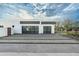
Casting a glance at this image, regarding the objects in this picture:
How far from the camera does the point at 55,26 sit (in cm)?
793

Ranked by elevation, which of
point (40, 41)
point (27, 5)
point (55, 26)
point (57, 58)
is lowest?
point (57, 58)

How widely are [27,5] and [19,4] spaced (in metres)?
0.32

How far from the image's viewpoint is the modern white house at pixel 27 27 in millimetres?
7929

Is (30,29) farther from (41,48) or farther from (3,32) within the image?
(3,32)

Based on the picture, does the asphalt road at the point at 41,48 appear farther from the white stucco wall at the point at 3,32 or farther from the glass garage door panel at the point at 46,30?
the glass garage door panel at the point at 46,30

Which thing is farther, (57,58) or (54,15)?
(54,15)

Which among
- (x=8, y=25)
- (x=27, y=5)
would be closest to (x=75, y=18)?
(x=27, y=5)

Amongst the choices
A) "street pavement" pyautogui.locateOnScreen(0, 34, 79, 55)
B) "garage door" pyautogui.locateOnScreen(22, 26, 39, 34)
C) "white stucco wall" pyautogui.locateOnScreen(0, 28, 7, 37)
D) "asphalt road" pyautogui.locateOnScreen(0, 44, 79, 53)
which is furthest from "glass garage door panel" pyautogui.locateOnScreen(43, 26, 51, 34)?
"white stucco wall" pyautogui.locateOnScreen(0, 28, 7, 37)

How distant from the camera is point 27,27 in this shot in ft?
26.2

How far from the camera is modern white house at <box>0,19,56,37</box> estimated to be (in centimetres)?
793

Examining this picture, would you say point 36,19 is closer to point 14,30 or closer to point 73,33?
point 14,30

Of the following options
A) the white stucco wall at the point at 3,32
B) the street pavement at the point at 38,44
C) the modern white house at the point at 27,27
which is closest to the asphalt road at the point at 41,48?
the street pavement at the point at 38,44

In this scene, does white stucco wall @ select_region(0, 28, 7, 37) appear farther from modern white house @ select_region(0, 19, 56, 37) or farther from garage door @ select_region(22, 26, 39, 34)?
garage door @ select_region(22, 26, 39, 34)

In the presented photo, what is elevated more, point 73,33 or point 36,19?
point 36,19
